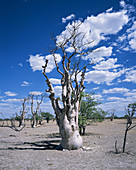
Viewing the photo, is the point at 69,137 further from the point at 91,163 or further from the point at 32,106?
the point at 32,106

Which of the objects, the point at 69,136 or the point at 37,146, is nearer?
the point at 69,136

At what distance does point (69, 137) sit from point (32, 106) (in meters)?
29.6

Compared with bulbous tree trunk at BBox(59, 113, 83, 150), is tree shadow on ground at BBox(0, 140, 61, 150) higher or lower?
lower

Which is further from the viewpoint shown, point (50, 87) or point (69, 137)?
point (50, 87)

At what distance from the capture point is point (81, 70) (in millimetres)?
12125

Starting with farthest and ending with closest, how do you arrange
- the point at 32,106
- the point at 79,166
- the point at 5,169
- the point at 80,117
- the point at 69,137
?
the point at 32,106 < the point at 80,117 < the point at 69,137 < the point at 79,166 < the point at 5,169

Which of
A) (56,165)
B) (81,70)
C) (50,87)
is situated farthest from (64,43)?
(56,165)

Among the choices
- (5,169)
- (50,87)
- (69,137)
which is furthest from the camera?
(50,87)

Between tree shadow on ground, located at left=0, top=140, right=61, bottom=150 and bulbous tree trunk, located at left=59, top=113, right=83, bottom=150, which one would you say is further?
tree shadow on ground, located at left=0, top=140, right=61, bottom=150

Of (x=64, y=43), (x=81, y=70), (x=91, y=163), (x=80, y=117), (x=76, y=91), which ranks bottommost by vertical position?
(x=91, y=163)

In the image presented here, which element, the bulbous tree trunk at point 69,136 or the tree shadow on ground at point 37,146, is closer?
the bulbous tree trunk at point 69,136

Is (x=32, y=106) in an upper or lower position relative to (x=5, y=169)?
upper

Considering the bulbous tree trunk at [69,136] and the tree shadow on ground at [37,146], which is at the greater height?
the bulbous tree trunk at [69,136]

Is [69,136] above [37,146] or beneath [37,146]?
above
